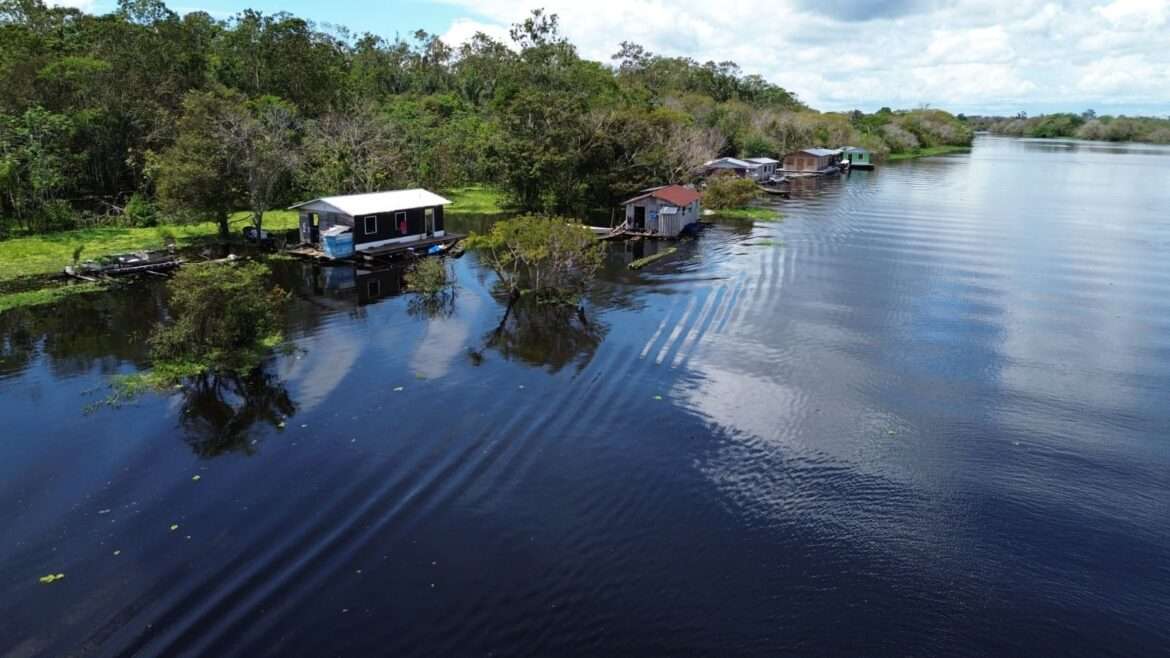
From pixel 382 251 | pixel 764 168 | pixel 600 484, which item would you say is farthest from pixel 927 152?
pixel 600 484

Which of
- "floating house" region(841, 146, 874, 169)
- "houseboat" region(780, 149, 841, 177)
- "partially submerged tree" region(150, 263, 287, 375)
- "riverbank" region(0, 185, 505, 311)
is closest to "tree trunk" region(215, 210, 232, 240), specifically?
"riverbank" region(0, 185, 505, 311)

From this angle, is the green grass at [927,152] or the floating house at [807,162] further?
the green grass at [927,152]

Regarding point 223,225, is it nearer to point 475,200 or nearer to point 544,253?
point 544,253

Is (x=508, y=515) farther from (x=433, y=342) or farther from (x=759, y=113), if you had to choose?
(x=759, y=113)

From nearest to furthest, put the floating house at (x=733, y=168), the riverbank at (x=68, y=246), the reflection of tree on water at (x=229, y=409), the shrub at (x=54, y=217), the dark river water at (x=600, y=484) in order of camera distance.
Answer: the dark river water at (x=600, y=484), the reflection of tree on water at (x=229, y=409), the riverbank at (x=68, y=246), the shrub at (x=54, y=217), the floating house at (x=733, y=168)

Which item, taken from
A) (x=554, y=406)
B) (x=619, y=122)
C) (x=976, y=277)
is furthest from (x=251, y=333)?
(x=619, y=122)

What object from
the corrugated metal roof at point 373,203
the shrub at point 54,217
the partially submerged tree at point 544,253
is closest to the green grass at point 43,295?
the corrugated metal roof at point 373,203

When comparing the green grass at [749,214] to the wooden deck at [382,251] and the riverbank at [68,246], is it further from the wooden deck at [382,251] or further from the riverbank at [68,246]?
the riverbank at [68,246]

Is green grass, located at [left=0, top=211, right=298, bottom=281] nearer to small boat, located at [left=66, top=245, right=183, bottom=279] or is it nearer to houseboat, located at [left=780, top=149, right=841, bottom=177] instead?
small boat, located at [left=66, top=245, right=183, bottom=279]
